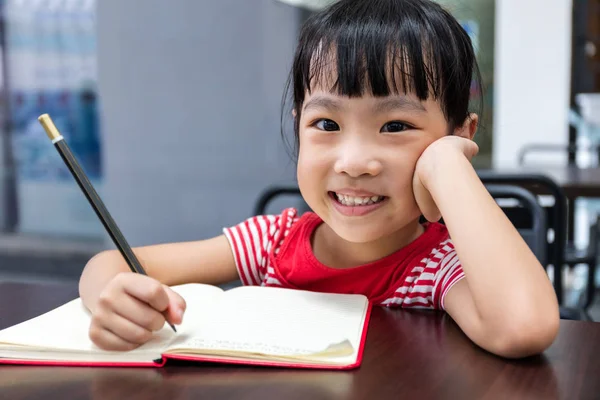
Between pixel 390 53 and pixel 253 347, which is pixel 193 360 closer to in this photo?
pixel 253 347

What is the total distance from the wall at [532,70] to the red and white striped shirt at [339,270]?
353 centimetres

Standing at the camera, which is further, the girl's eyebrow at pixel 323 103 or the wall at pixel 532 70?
the wall at pixel 532 70

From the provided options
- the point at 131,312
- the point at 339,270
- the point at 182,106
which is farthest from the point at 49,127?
the point at 182,106

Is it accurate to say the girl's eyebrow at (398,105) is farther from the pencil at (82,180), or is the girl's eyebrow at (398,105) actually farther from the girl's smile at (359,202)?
the pencil at (82,180)

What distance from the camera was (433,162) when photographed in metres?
0.75

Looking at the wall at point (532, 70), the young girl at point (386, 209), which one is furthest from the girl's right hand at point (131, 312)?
the wall at point (532, 70)

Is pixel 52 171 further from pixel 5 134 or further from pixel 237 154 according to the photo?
pixel 237 154

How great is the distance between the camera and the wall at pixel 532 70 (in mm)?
4270

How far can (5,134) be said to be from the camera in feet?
11.0

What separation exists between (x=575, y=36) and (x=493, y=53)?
20.1 inches

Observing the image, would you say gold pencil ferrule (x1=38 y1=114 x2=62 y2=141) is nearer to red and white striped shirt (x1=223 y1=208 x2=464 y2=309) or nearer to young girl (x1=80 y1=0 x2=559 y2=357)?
young girl (x1=80 y1=0 x2=559 y2=357)

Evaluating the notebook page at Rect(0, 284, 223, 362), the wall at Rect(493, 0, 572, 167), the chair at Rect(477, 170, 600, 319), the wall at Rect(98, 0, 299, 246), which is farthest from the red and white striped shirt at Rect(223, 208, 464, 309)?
the wall at Rect(493, 0, 572, 167)

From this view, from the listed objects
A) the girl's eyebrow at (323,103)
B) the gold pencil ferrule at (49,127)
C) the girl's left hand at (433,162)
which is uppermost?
the girl's eyebrow at (323,103)

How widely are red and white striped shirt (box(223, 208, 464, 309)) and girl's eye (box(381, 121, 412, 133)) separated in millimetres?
172
